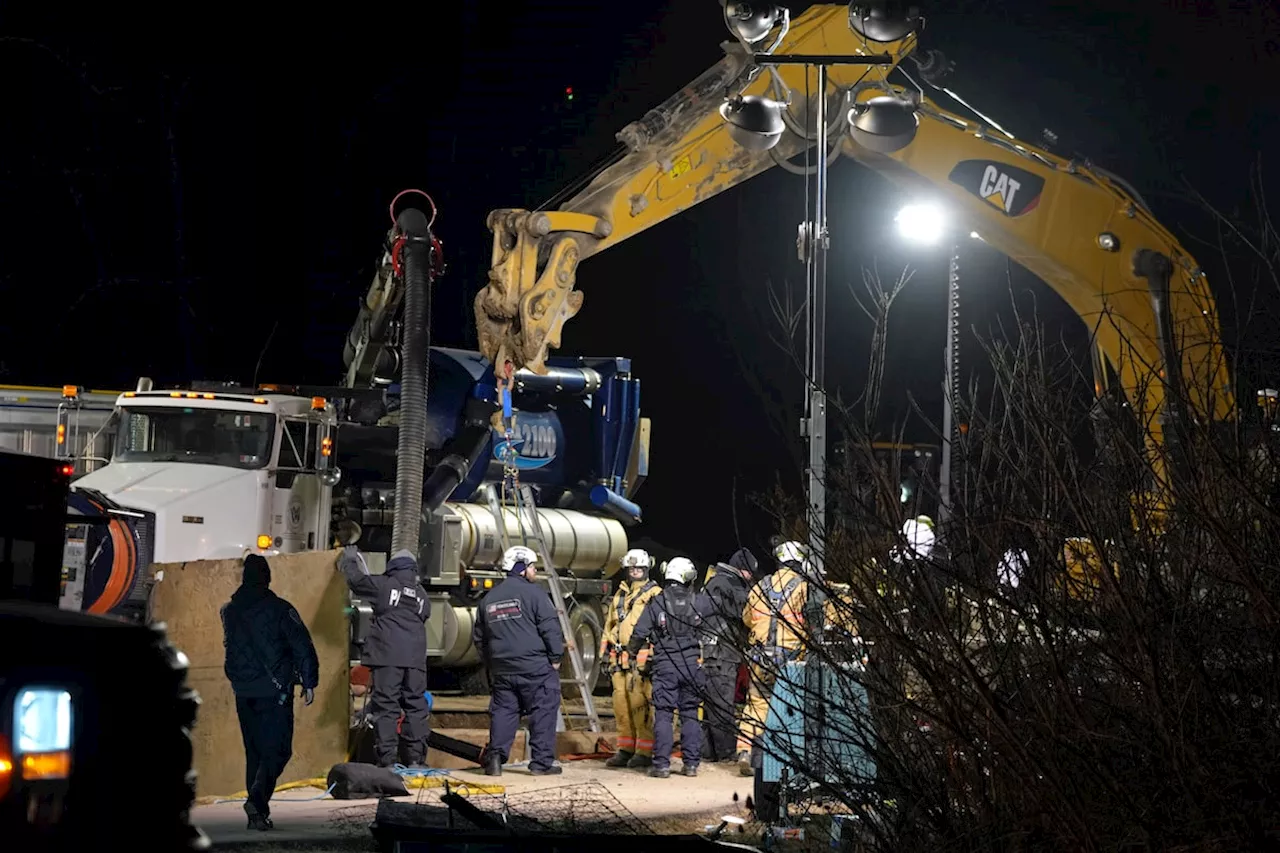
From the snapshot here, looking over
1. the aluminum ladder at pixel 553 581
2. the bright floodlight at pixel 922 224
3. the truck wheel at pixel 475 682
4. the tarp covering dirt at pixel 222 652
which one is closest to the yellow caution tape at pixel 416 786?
the tarp covering dirt at pixel 222 652

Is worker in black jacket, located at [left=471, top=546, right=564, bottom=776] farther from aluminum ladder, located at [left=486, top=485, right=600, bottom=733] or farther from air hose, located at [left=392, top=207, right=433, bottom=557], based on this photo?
aluminum ladder, located at [left=486, top=485, right=600, bottom=733]

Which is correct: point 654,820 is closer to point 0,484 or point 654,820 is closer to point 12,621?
point 0,484

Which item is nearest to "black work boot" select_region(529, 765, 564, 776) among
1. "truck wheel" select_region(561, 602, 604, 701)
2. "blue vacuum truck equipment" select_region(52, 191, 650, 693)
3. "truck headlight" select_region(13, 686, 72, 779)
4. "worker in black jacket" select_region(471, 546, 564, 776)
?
"worker in black jacket" select_region(471, 546, 564, 776)

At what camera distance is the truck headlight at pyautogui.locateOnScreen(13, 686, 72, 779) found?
14.1 feet

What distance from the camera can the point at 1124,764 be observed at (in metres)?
5.73

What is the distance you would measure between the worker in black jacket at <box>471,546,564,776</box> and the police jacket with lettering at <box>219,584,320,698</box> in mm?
3327

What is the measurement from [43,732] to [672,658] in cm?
1078

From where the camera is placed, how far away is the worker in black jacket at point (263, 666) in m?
11.5

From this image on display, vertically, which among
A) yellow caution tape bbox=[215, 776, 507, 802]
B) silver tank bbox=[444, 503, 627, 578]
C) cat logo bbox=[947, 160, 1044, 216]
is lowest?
yellow caution tape bbox=[215, 776, 507, 802]

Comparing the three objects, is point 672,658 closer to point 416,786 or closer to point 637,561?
point 637,561

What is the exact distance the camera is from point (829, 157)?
13.8 m

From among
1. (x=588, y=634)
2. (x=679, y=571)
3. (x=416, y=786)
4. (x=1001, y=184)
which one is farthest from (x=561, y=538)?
(x=416, y=786)

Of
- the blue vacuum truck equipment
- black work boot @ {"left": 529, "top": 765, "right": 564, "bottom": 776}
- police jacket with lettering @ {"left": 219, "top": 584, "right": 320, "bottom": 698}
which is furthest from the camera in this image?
the blue vacuum truck equipment

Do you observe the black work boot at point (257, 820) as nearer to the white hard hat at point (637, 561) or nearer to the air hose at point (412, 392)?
the air hose at point (412, 392)
